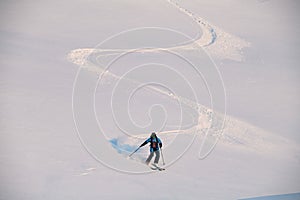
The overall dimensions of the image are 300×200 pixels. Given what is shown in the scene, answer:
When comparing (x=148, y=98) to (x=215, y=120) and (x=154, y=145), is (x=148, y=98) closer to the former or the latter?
(x=215, y=120)

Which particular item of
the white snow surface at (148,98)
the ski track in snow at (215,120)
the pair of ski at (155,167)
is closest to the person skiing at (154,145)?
the pair of ski at (155,167)

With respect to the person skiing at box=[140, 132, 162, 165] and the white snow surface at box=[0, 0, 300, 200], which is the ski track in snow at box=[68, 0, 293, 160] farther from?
the person skiing at box=[140, 132, 162, 165]

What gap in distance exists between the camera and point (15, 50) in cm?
1684

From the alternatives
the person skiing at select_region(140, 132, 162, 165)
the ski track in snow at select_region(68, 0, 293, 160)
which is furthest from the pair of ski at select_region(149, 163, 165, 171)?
the ski track in snow at select_region(68, 0, 293, 160)

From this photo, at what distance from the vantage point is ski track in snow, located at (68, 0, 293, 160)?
13383 millimetres

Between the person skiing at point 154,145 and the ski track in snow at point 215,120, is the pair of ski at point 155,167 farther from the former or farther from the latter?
the ski track in snow at point 215,120

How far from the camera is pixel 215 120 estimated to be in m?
14.4

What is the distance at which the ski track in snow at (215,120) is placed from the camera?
13.4 meters

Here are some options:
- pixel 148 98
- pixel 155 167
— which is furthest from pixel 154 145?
pixel 148 98

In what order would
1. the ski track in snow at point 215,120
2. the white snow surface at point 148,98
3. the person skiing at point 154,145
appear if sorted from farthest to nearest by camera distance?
the ski track in snow at point 215,120 → the person skiing at point 154,145 → the white snow surface at point 148,98

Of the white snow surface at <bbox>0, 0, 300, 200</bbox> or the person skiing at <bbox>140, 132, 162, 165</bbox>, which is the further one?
the person skiing at <bbox>140, 132, 162, 165</bbox>

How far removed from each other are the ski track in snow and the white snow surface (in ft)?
0.14

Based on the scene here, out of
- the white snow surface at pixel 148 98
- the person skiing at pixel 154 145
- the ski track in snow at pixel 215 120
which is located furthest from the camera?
the ski track in snow at pixel 215 120

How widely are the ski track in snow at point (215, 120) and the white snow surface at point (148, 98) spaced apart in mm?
41
